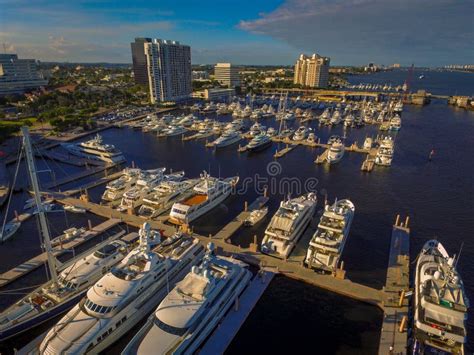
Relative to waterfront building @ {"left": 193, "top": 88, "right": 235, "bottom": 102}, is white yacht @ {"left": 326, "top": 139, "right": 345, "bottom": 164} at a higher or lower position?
lower

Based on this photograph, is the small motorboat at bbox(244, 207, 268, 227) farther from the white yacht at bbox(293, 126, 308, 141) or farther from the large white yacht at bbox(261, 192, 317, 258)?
the white yacht at bbox(293, 126, 308, 141)

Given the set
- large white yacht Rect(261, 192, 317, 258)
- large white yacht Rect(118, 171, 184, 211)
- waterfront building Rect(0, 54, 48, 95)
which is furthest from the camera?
waterfront building Rect(0, 54, 48, 95)

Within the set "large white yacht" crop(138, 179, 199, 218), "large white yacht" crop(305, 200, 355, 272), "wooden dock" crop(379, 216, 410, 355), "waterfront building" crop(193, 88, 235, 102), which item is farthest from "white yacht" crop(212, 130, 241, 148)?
"waterfront building" crop(193, 88, 235, 102)

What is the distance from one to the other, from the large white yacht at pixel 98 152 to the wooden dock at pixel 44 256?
103 ft

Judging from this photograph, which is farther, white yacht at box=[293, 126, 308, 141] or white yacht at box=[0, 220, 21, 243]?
white yacht at box=[293, 126, 308, 141]

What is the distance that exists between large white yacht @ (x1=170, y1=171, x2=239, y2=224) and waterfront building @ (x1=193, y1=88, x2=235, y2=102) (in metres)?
137

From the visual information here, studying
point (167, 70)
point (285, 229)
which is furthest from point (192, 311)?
point (167, 70)

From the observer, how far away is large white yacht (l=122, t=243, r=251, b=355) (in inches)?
878

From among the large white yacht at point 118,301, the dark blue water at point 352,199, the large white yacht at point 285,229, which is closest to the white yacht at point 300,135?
the dark blue water at point 352,199

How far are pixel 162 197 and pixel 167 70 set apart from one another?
13802 cm

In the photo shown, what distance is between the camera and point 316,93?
19812 centimetres

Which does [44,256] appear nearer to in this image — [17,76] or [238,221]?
[238,221]

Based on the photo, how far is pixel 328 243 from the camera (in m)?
34.3

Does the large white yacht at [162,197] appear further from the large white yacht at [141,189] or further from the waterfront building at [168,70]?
the waterfront building at [168,70]
